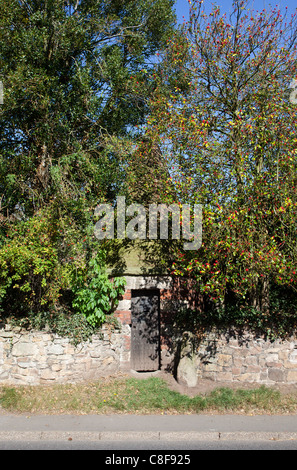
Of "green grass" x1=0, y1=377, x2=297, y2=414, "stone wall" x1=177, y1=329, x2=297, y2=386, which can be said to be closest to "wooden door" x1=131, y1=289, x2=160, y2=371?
"stone wall" x1=177, y1=329, x2=297, y2=386

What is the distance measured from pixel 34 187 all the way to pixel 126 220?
2768mm

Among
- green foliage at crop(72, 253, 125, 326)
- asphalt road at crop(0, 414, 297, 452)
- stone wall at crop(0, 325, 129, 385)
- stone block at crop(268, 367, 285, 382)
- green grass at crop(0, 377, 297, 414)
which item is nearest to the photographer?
asphalt road at crop(0, 414, 297, 452)

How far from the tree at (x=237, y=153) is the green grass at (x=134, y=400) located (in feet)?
6.74

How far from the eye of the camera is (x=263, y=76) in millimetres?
9016

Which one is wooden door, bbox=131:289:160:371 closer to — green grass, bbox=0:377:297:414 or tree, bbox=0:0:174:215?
green grass, bbox=0:377:297:414

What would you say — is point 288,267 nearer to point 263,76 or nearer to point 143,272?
point 143,272

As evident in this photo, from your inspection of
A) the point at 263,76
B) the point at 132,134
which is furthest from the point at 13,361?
the point at 263,76

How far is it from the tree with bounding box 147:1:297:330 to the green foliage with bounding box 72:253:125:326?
1.80 meters

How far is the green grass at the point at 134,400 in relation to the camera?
7.07 m

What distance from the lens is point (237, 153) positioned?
8.13 metres

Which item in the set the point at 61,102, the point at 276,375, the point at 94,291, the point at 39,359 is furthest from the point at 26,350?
the point at 61,102

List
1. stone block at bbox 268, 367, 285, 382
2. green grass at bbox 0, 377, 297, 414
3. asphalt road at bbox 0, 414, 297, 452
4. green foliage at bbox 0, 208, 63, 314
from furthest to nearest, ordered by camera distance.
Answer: stone block at bbox 268, 367, 285, 382 → green foliage at bbox 0, 208, 63, 314 → green grass at bbox 0, 377, 297, 414 → asphalt road at bbox 0, 414, 297, 452

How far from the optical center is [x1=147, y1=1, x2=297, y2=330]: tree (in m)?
7.63

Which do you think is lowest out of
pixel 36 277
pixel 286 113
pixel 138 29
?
pixel 36 277
